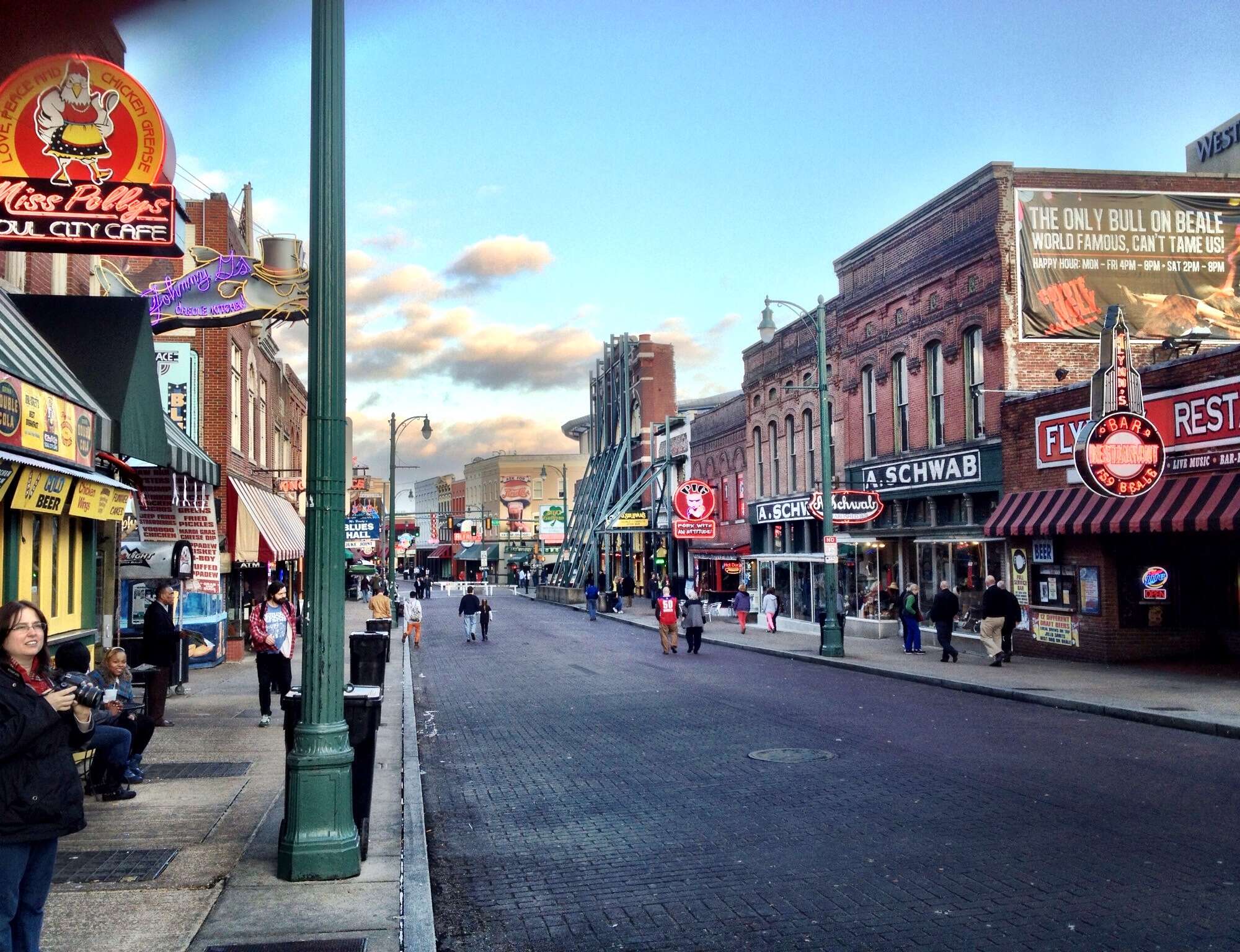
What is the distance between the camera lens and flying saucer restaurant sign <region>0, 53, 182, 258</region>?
10.6 m

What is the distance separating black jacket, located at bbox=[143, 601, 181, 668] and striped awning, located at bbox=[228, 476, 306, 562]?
313 inches

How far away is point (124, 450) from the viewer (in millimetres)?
11922

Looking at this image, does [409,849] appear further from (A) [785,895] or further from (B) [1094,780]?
(B) [1094,780]

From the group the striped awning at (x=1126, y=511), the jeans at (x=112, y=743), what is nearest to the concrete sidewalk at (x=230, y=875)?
the jeans at (x=112, y=743)

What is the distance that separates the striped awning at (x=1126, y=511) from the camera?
713 inches

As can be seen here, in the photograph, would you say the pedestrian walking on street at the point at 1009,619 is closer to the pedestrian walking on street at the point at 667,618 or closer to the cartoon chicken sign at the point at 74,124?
the pedestrian walking on street at the point at 667,618

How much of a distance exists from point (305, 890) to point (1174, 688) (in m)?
14.6

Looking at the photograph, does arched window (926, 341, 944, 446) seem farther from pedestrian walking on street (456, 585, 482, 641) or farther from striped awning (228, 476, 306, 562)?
striped awning (228, 476, 306, 562)

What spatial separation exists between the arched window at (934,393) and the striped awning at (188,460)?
17.4 meters

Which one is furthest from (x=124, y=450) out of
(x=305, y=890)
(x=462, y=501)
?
(x=462, y=501)

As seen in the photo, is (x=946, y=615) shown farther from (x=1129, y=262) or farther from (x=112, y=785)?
(x=112, y=785)

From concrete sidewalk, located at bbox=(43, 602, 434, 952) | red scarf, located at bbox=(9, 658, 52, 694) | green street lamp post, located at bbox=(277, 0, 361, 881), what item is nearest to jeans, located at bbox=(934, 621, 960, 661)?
concrete sidewalk, located at bbox=(43, 602, 434, 952)

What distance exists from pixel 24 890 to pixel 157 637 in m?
10.9

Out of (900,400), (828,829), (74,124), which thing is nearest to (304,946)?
(828,829)
